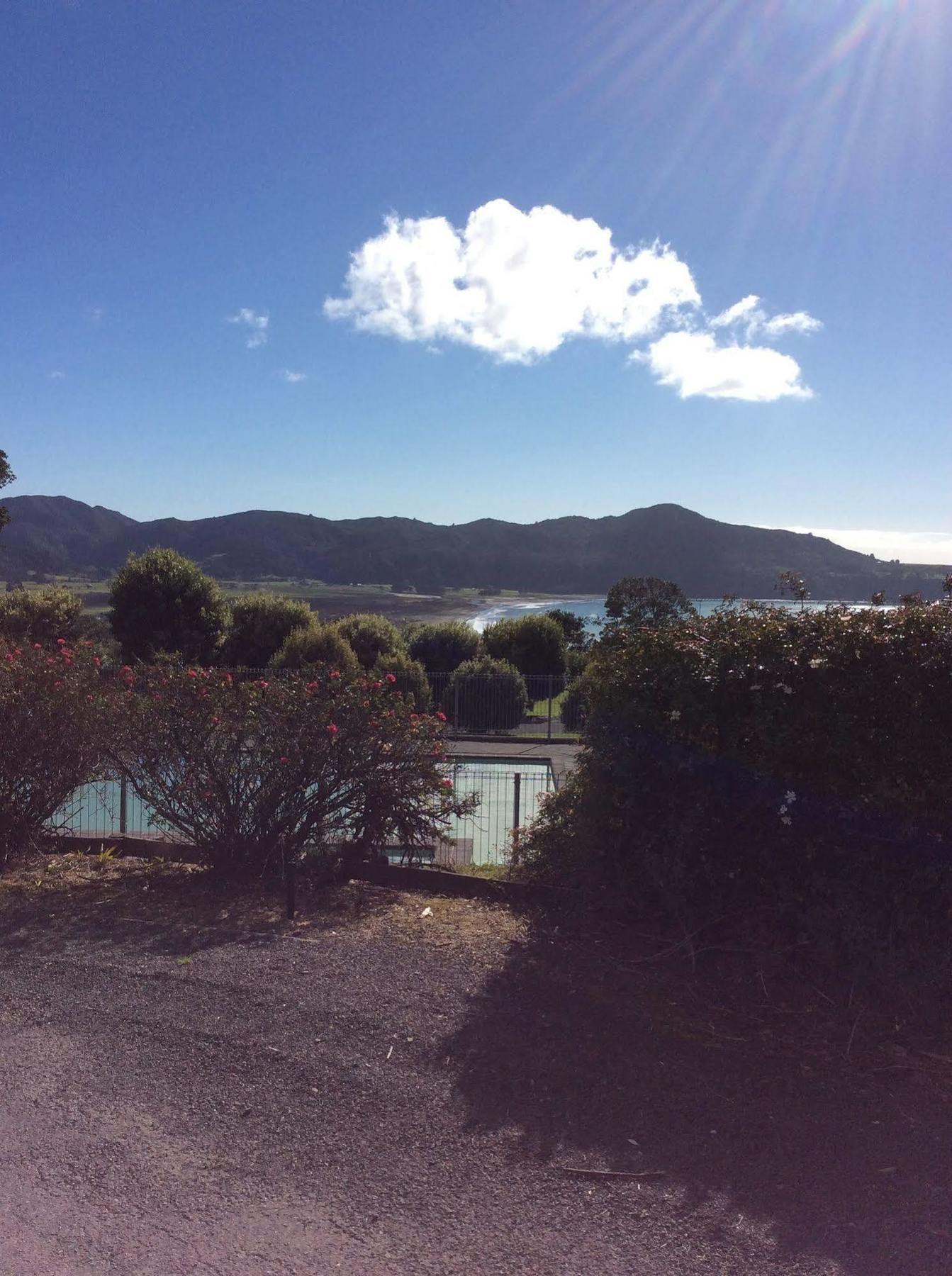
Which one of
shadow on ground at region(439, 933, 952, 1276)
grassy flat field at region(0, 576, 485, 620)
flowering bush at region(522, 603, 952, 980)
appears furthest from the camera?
grassy flat field at region(0, 576, 485, 620)

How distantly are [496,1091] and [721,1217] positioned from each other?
992 mm

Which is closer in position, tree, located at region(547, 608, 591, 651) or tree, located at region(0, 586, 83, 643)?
tree, located at region(0, 586, 83, 643)

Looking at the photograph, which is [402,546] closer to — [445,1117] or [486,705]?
[486,705]

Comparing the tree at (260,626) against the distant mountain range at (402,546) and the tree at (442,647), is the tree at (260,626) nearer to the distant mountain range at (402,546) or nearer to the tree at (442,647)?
the tree at (442,647)

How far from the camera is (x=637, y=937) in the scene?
5168 millimetres

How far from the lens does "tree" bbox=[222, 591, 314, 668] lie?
110 ft

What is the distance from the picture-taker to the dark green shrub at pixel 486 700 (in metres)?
27.7

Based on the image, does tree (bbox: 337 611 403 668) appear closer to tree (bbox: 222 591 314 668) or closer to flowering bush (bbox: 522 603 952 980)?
tree (bbox: 222 591 314 668)

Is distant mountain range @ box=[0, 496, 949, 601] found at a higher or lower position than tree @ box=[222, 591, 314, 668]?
higher

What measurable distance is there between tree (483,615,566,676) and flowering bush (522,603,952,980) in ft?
111

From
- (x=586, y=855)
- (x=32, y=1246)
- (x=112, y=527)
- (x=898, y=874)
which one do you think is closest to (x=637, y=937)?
(x=586, y=855)

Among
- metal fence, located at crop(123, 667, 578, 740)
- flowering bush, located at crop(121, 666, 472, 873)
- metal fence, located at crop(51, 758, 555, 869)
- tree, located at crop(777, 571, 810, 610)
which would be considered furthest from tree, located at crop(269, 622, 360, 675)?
tree, located at crop(777, 571, 810, 610)

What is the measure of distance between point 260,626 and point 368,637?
12.9ft

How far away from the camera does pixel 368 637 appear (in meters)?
32.8
